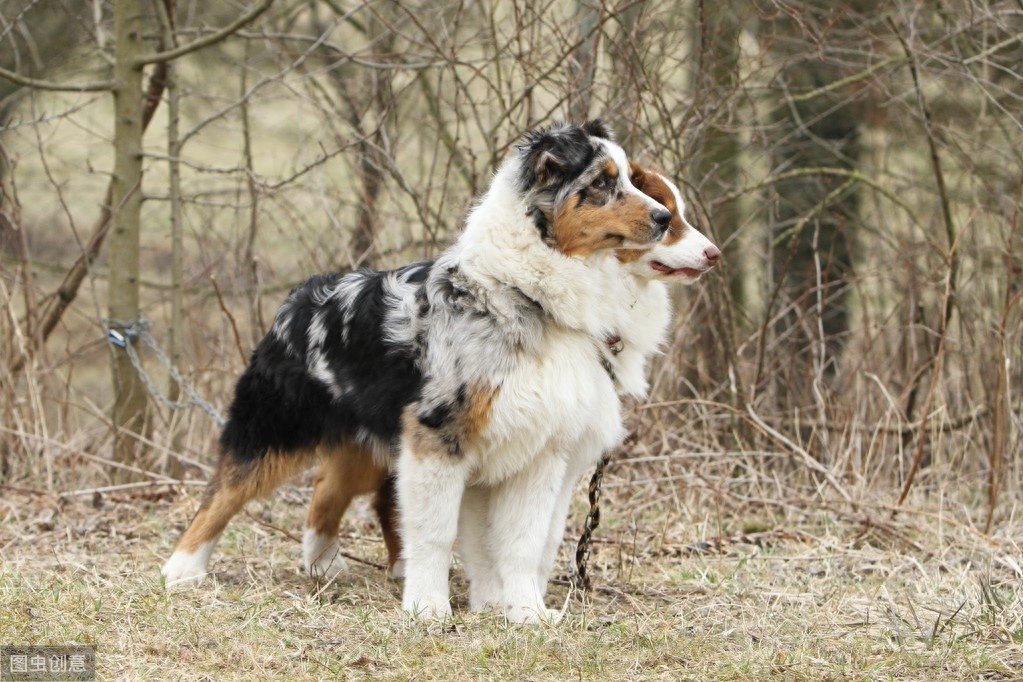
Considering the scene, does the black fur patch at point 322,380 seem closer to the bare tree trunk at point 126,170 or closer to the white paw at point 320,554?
the white paw at point 320,554

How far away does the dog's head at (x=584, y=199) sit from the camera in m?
4.39

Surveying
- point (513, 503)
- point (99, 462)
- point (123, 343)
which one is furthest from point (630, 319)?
point (99, 462)

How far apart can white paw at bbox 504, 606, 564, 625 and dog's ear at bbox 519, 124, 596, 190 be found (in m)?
1.62

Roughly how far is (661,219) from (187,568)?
8.14ft

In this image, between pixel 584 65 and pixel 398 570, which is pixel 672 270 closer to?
pixel 398 570

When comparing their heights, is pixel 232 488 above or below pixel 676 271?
below

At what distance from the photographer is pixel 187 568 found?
502 centimetres

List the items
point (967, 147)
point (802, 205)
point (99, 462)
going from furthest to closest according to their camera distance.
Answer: point (802, 205), point (967, 147), point (99, 462)

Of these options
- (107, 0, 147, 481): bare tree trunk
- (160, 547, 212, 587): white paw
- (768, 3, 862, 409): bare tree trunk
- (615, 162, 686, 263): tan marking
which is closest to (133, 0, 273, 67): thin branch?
(107, 0, 147, 481): bare tree trunk

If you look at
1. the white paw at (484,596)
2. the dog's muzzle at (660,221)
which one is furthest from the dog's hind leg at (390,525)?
the dog's muzzle at (660,221)

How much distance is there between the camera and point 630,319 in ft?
15.3

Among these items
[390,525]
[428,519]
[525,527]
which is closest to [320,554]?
[390,525]

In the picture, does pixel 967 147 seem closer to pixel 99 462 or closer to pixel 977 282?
pixel 977 282

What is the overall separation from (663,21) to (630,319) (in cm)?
267
